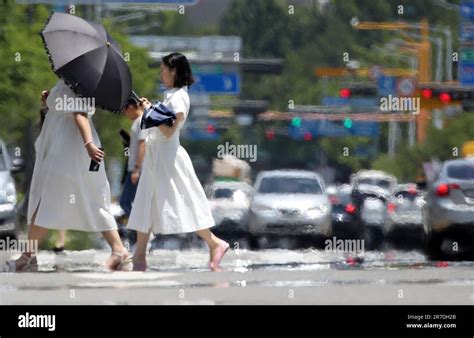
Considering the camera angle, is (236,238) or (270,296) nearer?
(270,296)

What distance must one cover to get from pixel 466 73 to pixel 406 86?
3.67 ft

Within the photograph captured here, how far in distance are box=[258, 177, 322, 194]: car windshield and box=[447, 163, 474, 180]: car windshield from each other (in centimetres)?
316

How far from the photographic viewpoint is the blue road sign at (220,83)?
Result: 23.5 metres

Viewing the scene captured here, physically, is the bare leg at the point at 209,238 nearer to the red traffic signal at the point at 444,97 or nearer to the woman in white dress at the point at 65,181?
the woman in white dress at the point at 65,181

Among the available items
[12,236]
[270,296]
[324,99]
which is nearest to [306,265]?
[270,296]

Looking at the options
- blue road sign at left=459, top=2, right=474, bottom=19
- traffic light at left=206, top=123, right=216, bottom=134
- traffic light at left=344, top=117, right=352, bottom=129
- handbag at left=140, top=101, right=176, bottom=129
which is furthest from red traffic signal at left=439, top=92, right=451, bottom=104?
handbag at left=140, top=101, right=176, bottom=129

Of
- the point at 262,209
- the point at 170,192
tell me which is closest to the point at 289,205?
the point at 262,209

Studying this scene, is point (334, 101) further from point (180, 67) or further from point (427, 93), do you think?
point (180, 67)

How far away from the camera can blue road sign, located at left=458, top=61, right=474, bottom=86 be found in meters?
27.6

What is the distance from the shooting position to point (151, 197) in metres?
12.2

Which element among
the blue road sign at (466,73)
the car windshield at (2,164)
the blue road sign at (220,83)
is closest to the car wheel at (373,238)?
the blue road sign at (220,83)
